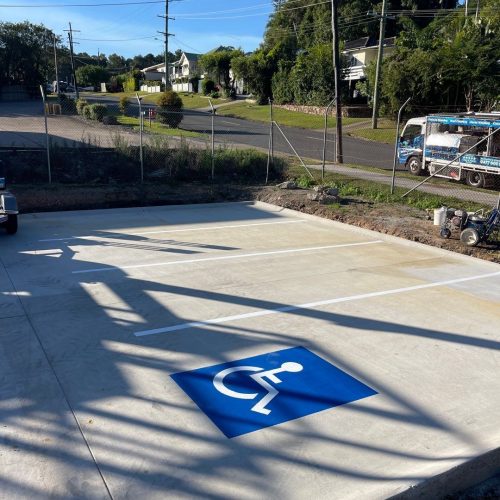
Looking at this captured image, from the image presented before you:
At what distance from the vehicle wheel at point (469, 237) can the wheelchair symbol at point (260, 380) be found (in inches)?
234

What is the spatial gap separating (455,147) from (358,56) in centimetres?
4244

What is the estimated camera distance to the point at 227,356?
17.6ft

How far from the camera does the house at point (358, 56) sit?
174 feet

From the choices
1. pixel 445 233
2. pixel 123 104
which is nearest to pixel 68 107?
pixel 123 104

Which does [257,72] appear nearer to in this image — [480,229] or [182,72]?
[480,229]

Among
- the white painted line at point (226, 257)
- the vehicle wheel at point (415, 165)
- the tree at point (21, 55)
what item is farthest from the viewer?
the tree at point (21, 55)

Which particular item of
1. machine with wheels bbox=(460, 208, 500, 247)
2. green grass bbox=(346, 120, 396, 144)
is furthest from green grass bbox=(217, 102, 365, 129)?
machine with wheels bbox=(460, 208, 500, 247)

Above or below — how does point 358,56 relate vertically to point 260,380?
above

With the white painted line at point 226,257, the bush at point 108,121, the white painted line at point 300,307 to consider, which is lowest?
the white painted line at point 300,307

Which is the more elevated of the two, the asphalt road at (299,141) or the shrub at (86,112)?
the shrub at (86,112)

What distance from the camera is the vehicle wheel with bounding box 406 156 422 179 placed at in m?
21.4

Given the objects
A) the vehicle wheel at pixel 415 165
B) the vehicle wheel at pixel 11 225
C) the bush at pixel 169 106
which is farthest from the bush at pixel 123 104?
the vehicle wheel at pixel 11 225

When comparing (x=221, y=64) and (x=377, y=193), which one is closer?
(x=377, y=193)

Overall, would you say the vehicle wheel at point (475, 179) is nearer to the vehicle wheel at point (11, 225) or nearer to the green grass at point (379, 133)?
the vehicle wheel at point (11, 225)
